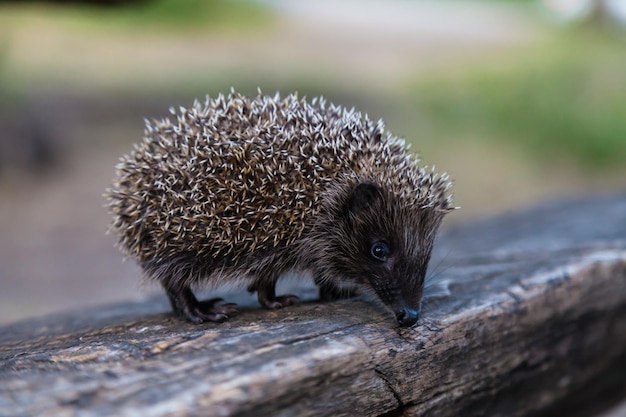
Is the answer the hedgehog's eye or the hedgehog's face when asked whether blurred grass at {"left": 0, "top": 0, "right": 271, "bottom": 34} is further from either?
the hedgehog's eye

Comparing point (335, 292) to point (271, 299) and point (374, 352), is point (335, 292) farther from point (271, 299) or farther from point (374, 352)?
point (374, 352)

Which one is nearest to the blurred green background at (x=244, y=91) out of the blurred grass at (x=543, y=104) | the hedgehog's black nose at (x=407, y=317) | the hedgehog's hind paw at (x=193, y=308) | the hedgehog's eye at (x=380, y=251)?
the blurred grass at (x=543, y=104)

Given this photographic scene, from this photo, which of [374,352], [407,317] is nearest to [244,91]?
[407,317]

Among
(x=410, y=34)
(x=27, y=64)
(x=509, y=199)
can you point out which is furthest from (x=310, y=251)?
(x=410, y=34)

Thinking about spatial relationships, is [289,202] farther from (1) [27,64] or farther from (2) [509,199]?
(1) [27,64]

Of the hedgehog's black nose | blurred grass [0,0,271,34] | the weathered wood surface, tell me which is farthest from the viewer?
blurred grass [0,0,271,34]

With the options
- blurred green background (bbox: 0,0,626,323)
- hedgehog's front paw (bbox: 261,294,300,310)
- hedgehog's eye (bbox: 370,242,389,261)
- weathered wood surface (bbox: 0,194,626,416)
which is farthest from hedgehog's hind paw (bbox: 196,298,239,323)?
blurred green background (bbox: 0,0,626,323)
